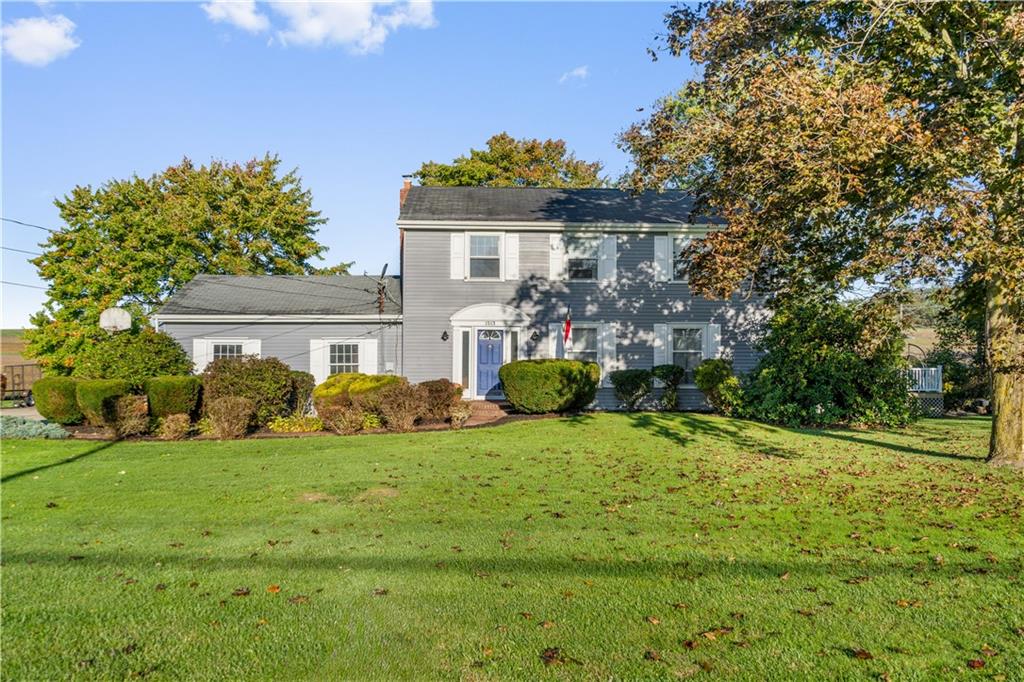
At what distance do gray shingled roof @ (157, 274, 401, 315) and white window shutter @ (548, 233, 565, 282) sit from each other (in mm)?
5017

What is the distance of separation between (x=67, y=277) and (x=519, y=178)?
22.0 m

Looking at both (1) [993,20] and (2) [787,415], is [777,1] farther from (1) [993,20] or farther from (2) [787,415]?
(2) [787,415]

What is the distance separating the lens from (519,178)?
36438mm

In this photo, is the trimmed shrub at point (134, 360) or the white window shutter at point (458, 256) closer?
the trimmed shrub at point (134, 360)

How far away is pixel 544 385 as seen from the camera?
53.6 feet

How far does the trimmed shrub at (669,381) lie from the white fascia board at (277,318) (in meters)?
8.10

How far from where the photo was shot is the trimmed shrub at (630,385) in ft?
62.8

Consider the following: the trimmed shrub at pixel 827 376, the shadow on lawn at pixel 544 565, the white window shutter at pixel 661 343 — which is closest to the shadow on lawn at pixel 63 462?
the shadow on lawn at pixel 544 565

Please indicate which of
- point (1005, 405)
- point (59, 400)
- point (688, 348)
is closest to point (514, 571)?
point (1005, 405)

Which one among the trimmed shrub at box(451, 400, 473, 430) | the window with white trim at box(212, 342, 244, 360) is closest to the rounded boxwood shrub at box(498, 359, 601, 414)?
the trimmed shrub at box(451, 400, 473, 430)

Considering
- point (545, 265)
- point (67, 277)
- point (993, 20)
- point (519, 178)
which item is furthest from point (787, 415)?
point (67, 277)

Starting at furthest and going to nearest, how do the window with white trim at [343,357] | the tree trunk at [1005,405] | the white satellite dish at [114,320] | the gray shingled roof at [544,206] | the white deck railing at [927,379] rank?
the white satellite dish at [114,320] → the window with white trim at [343,357] → the white deck railing at [927,379] → the gray shingled roof at [544,206] → the tree trunk at [1005,405]

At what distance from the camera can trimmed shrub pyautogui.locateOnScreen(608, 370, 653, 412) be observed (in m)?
19.2

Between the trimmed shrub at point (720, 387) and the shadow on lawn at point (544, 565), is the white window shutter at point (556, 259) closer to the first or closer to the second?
the trimmed shrub at point (720, 387)
